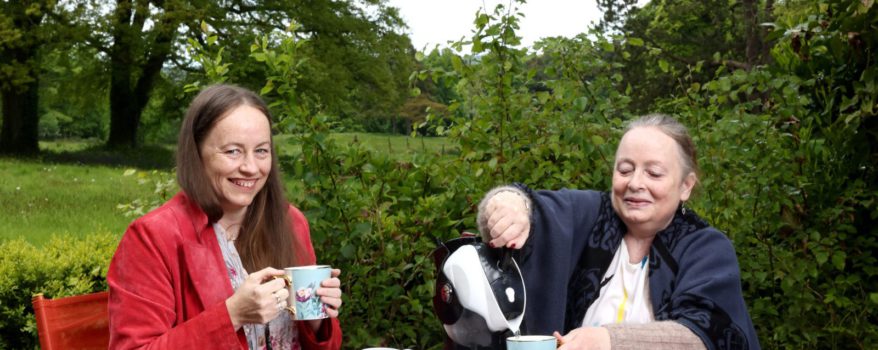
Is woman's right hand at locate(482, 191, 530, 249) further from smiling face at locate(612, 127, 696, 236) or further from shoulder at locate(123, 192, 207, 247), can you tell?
shoulder at locate(123, 192, 207, 247)

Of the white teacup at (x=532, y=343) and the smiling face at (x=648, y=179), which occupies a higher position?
the smiling face at (x=648, y=179)

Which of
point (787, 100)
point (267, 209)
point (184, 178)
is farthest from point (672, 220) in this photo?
point (787, 100)

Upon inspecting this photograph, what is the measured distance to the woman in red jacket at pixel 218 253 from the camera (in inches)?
83.0

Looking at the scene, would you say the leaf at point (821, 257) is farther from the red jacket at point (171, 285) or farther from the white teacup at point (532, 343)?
the red jacket at point (171, 285)

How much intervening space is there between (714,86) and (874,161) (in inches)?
28.5

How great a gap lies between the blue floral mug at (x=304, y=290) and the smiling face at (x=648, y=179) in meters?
0.81

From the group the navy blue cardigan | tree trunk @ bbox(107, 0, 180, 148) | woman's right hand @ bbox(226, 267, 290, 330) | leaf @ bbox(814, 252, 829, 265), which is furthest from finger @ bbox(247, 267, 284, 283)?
tree trunk @ bbox(107, 0, 180, 148)

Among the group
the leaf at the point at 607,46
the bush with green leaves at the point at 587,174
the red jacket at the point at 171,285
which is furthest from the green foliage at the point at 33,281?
the leaf at the point at 607,46

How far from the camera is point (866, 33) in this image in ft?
11.6

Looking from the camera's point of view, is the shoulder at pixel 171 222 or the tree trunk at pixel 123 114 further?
the tree trunk at pixel 123 114

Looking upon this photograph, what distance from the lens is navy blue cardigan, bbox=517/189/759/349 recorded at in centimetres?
212

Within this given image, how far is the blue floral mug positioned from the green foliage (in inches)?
90.9

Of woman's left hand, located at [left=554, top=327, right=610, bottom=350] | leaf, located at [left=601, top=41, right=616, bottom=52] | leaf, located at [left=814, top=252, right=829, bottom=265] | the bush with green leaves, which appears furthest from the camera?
leaf, located at [left=601, top=41, right=616, bottom=52]

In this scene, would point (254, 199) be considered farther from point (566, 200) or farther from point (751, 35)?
point (751, 35)
